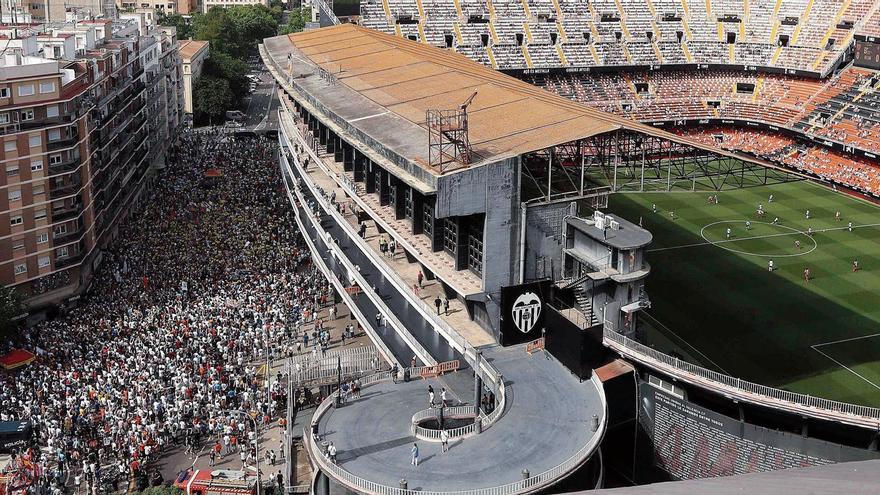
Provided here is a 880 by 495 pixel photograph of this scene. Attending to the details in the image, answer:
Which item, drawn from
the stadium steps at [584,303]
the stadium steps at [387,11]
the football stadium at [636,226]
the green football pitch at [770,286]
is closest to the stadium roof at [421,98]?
the football stadium at [636,226]

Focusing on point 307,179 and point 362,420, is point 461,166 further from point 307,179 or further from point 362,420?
point 307,179

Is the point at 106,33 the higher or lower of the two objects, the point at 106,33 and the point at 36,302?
the higher

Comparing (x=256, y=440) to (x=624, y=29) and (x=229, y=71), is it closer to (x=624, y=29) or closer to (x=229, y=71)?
(x=624, y=29)

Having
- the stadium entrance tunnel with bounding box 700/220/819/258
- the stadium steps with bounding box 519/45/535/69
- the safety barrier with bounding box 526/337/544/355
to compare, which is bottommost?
the stadium entrance tunnel with bounding box 700/220/819/258

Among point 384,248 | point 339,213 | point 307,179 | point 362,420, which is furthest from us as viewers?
point 307,179

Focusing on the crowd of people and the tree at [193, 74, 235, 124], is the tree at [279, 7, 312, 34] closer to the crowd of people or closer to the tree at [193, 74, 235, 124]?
the tree at [193, 74, 235, 124]

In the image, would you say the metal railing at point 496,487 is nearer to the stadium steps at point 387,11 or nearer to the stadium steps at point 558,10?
the stadium steps at point 387,11

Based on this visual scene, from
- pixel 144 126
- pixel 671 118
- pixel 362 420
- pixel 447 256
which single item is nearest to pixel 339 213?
pixel 447 256

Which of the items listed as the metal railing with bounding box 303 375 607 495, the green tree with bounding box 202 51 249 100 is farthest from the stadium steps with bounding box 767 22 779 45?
the metal railing with bounding box 303 375 607 495
